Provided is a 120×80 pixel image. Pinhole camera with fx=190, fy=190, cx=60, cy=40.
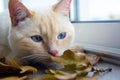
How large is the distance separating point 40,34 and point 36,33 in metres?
0.01

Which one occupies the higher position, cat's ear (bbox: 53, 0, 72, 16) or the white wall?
cat's ear (bbox: 53, 0, 72, 16)

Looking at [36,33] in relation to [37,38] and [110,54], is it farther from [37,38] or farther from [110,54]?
[110,54]

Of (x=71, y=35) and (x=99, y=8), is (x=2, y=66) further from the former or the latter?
(x=99, y=8)

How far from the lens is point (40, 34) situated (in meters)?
0.68

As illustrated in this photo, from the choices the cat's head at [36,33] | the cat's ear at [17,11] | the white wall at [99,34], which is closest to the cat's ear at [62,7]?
the cat's head at [36,33]

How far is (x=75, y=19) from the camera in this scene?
123cm

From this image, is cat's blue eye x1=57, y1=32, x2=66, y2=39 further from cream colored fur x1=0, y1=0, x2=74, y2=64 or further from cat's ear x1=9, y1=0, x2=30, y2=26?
cat's ear x1=9, y1=0, x2=30, y2=26

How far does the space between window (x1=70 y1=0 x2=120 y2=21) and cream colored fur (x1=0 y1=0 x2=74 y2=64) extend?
0.29 meters

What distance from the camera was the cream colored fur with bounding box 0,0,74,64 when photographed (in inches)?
26.8

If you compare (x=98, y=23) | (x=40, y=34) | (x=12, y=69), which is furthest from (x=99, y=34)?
(x=12, y=69)

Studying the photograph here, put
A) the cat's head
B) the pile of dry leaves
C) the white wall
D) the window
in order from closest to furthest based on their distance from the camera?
the pile of dry leaves → the cat's head → the white wall → the window

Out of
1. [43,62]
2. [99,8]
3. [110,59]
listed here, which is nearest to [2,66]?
[43,62]

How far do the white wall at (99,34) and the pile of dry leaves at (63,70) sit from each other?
195 millimetres

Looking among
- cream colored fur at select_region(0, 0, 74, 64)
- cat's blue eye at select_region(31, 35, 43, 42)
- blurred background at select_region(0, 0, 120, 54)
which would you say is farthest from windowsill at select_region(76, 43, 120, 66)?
cat's blue eye at select_region(31, 35, 43, 42)
